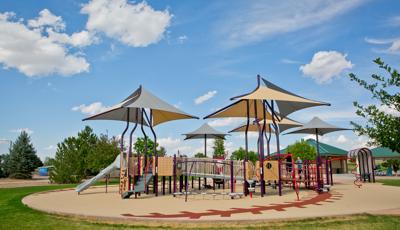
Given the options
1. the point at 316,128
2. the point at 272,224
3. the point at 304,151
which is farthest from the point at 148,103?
the point at 304,151

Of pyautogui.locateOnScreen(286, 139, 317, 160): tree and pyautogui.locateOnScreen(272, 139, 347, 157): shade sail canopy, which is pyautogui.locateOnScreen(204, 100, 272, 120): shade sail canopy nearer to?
pyautogui.locateOnScreen(286, 139, 317, 160): tree

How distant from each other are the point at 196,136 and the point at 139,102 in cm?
1254

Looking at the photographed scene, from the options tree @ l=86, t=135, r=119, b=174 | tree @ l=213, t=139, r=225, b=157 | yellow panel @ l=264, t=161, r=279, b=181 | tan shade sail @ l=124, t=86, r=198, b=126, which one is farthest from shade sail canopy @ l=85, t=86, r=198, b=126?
tree @ l=213, t=139, r=225, b=157

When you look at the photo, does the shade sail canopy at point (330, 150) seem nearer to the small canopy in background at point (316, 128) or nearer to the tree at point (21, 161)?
the small canopy in background at point (316, 128)

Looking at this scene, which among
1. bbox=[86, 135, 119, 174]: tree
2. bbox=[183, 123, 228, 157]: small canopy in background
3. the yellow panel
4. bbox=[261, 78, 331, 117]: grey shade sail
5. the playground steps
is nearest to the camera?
the playground steps

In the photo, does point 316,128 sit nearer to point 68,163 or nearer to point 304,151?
point 68,163

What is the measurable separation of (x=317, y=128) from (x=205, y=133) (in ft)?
28.4

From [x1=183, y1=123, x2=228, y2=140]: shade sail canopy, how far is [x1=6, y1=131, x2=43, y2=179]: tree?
28243 mm

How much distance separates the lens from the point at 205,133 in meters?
26.4

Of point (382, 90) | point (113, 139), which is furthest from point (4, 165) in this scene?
point (382, 90)

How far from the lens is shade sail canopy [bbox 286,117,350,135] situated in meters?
24.7

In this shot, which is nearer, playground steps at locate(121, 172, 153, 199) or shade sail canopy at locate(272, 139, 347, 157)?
playground steps at locate(121, 172, 153, 199)

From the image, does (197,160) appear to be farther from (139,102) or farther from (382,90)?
(382,90)

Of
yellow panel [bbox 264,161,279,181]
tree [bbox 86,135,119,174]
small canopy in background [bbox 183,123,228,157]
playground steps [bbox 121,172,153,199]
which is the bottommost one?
playground steps [bbox 121,172,153,199]
